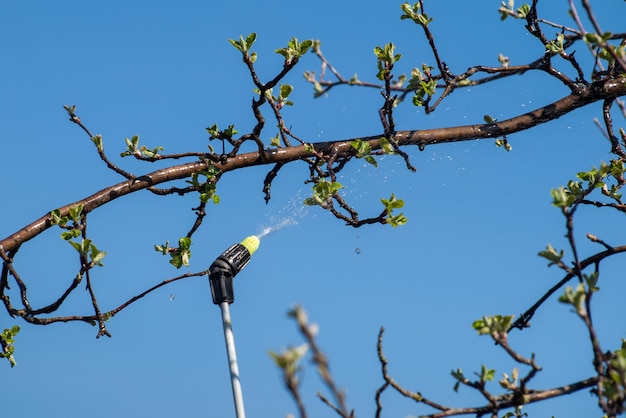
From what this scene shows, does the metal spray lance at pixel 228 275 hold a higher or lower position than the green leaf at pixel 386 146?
lower

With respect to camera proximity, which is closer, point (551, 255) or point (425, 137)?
point (551, 255)

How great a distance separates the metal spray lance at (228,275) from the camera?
2.62 metres

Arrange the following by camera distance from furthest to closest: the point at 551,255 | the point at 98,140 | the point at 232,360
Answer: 1. the point at 98,140
2. the point at 232,360
3. the point at 551,255

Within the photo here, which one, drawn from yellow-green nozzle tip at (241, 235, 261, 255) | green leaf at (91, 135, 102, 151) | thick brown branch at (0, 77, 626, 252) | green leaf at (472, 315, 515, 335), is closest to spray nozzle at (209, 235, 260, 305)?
yellow-green nozzle tip at (241, 235, 261, 255)

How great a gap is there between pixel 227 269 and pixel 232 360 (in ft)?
1.53

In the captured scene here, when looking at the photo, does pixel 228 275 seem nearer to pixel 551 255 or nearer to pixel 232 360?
pixel 232 360

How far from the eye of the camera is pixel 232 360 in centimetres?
248

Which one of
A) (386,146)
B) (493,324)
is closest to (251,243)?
(386,146)

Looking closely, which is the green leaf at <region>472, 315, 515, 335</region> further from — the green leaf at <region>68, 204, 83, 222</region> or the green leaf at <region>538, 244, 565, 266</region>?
the green leaf at <region>68, 204, 83, 222</region>

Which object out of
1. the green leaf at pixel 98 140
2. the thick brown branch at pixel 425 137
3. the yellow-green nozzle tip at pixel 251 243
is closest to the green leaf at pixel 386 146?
the thick brown branch at pixel 425 137

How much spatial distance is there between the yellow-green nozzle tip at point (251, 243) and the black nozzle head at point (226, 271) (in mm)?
29

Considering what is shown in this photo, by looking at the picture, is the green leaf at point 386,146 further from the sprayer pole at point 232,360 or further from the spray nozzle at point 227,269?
the sprayer pole at point 232,360

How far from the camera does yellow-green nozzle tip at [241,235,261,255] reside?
3.04 metres

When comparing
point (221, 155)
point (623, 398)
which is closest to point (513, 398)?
point (623, 398)
